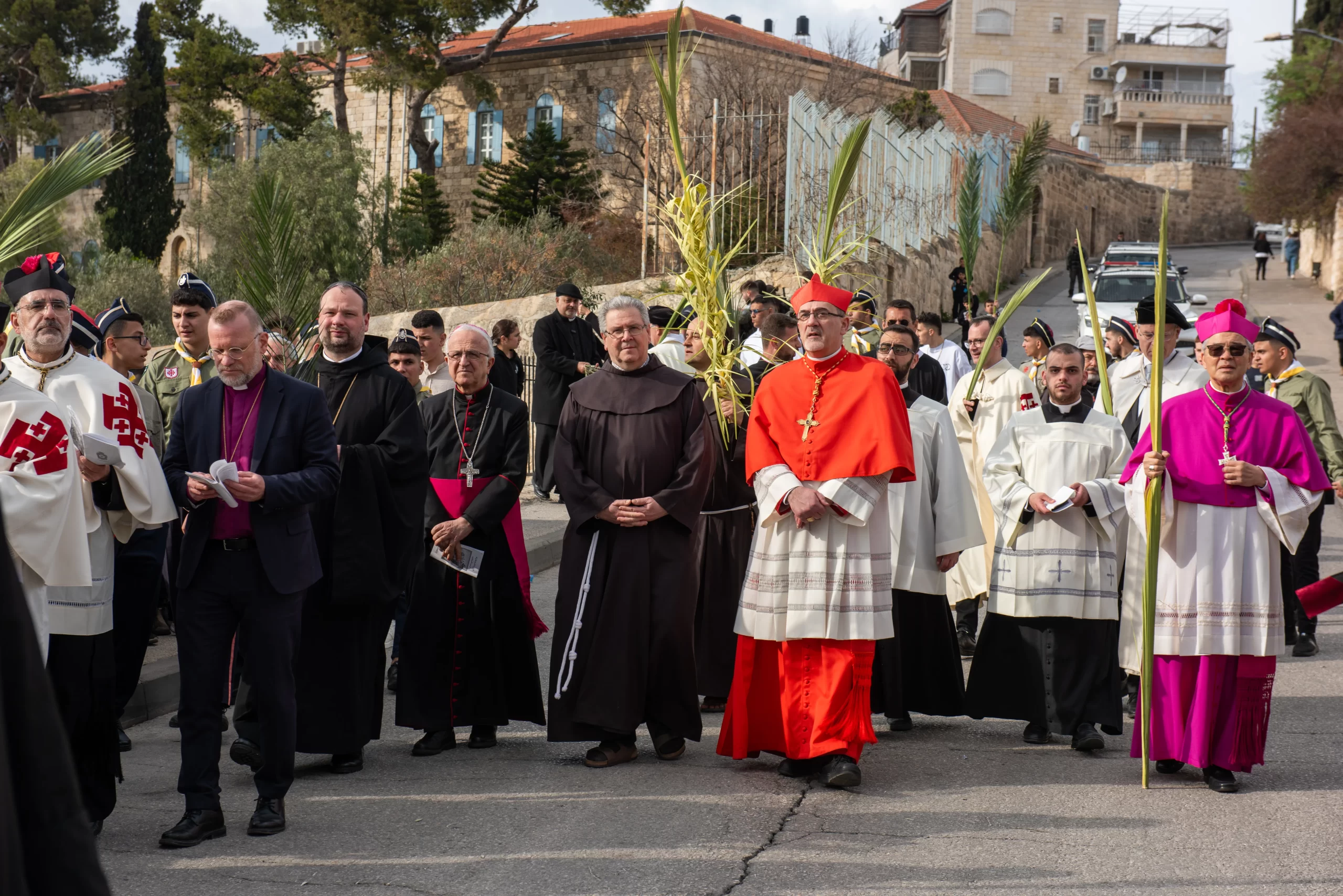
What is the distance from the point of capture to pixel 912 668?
7.03 m

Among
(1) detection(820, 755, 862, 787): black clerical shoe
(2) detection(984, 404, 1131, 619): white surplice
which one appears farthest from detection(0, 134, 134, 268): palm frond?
(2) detection(984, 404, 1131, 619): white surplice

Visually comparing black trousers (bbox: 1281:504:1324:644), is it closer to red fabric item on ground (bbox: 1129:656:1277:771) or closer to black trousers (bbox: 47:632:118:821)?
red fabric item on ground (bbox: 1129:656:1277:771)

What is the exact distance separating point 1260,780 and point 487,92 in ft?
126

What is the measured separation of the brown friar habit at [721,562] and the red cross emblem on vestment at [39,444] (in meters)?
3.40

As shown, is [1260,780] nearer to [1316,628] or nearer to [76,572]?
[1316,628]

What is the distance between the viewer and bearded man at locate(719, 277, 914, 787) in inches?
233

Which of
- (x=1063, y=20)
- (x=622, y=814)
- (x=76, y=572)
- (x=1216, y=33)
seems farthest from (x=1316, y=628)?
(x=1216, y=33)

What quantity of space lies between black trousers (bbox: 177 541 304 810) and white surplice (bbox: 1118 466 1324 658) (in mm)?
3549

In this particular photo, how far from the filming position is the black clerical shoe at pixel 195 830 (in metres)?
4.94

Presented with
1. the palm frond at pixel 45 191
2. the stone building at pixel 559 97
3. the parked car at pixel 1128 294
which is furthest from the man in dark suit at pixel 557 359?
the stone building at pixel 559 97

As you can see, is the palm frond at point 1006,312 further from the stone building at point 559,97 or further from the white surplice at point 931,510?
the stone building at point 559,97

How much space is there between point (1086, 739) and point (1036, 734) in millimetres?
281

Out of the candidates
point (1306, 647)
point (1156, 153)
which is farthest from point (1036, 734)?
point (1156, 153)

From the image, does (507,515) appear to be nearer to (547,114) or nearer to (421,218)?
(421,218)
